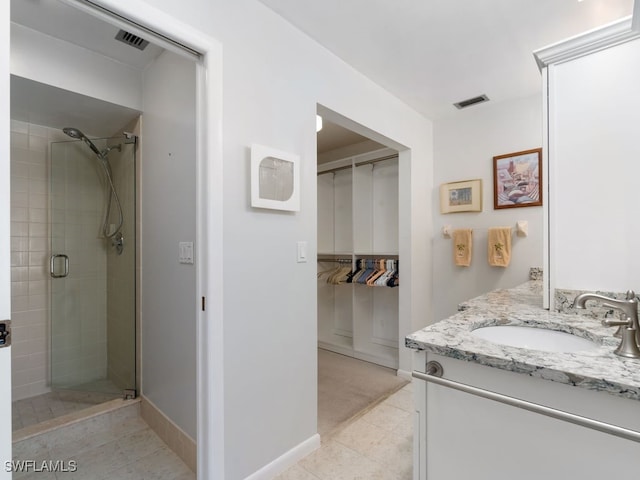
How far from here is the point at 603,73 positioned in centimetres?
127

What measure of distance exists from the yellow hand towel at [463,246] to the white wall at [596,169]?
4.59ft

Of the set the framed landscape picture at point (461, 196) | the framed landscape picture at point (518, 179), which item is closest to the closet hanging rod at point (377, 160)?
the framed landscape picture at point (461, 196)

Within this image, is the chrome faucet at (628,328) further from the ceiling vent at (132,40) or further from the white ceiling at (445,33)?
the ceiling vent at (132,40)

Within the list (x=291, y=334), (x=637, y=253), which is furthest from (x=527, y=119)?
(x=291, y=334)

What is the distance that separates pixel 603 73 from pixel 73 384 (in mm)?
3879

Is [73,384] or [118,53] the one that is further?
[73,384]

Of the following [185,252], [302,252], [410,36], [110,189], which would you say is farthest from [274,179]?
[110,189]

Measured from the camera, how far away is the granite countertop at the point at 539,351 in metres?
0.71

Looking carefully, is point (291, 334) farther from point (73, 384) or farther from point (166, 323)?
point (73, 384)

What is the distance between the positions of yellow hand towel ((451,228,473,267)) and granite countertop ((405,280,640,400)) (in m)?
1.32

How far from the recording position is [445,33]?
1.80 metres

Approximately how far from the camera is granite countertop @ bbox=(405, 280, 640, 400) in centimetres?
71

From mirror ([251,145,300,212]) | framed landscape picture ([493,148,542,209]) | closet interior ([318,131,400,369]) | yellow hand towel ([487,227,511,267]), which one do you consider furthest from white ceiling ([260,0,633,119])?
yellow hand towel ([487,227,511,267])

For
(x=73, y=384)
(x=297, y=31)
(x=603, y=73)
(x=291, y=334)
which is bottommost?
(x=73, y=384)
